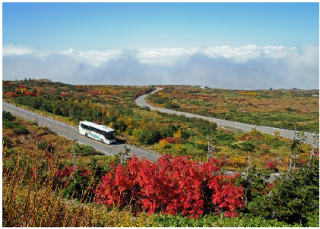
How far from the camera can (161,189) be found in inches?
399

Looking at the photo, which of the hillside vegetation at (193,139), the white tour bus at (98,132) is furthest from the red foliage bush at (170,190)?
the white tour bus at (98,132)

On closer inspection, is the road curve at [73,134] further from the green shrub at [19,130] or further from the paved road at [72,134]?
the green shrub at [19,130]

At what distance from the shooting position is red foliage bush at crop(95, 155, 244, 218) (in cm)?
1007

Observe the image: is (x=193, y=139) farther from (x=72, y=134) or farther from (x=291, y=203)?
(x=291, y=203)

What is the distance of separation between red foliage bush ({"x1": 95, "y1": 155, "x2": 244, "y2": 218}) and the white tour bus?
59.6ft

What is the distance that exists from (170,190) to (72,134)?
82.2 feet

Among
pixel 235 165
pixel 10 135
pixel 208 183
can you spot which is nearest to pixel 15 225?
pixel 208 183

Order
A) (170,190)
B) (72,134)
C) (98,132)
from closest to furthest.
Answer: (170,190)
(98,132)
(72,134)

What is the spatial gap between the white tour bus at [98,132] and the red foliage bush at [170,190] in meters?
18.2

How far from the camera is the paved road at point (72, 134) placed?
2664 cm

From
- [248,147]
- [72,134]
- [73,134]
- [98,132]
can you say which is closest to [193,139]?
[248,147]

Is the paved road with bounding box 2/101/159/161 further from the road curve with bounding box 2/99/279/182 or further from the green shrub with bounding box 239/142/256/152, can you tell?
the green shrub with bounding box 239/142/256/152

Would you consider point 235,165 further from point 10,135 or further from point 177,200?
point 10,135

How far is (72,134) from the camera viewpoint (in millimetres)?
32219
